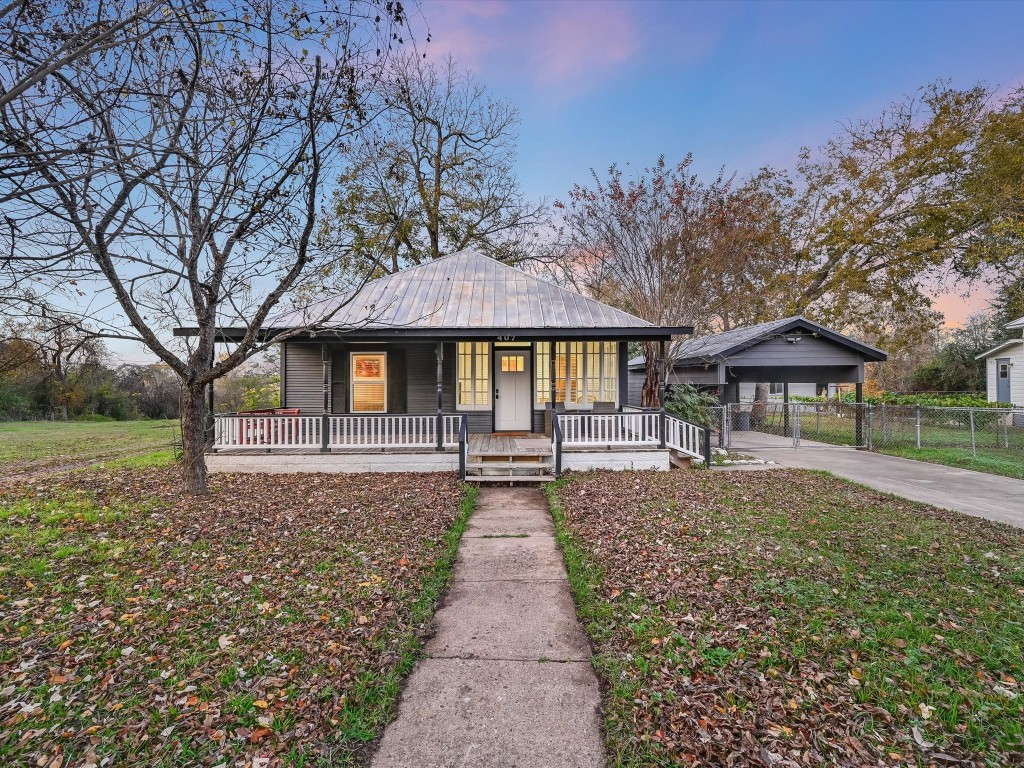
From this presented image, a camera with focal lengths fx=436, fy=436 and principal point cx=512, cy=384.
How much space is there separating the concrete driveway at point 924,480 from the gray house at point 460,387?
125 inches

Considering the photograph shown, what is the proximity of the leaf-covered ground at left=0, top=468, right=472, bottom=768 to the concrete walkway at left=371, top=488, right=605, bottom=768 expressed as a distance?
217 mm

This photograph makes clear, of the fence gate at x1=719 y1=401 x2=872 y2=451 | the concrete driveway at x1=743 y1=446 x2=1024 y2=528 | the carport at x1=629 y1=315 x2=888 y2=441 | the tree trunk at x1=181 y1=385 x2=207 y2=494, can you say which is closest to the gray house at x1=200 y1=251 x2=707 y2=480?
the tree trunk at x1=181 y1=385 x2=207 y2=494

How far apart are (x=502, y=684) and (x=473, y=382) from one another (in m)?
8.96

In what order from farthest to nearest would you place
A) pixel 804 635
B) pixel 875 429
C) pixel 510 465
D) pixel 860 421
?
pixel 875 429 < pixel 860 421 < pixel 510 465 < pixel 804 635

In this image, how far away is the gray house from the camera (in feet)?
31.9

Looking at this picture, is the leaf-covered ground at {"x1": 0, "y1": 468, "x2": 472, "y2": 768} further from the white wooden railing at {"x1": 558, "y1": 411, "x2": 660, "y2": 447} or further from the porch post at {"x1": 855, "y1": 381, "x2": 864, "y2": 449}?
the porch post at {"x1": 855, "y1": 381, "x2": 864, "y2": 449}

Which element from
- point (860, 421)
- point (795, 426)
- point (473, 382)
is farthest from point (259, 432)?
point (860, 421)

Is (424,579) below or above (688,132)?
below

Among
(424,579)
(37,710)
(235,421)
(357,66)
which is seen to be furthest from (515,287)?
(37,710)

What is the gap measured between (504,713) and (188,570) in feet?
11.9

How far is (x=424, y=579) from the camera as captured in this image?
4.43m

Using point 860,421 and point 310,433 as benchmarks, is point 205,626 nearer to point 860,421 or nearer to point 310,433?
point 310,433

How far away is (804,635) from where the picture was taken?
328 cm

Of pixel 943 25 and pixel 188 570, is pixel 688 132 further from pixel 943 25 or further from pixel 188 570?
pixel 188 570
